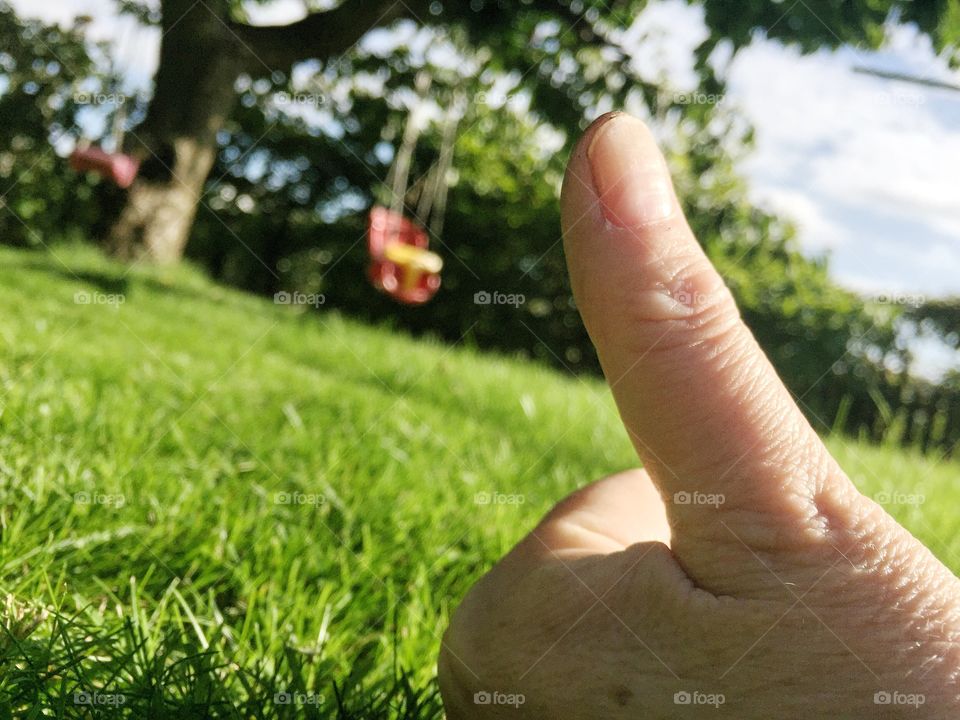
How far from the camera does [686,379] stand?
2.71ft

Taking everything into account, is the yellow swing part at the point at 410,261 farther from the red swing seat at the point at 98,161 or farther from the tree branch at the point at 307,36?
the tree branch at the point at 307,36

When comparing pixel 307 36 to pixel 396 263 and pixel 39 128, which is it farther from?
pixel 39 128

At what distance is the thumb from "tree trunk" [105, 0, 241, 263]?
→ 673 cm

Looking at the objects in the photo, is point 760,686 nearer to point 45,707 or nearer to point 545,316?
point 45,707

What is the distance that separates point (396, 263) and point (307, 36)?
8.65ft

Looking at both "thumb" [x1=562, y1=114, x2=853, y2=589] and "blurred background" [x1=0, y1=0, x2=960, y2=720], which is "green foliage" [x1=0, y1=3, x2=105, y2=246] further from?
"thumb" [x1=562, y1=114, x2=853, y2=589]

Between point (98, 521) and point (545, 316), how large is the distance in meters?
8.97

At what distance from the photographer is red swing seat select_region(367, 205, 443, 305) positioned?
495 cm

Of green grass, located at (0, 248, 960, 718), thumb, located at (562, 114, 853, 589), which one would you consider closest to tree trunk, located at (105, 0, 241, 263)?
green grass, located at (0, 248, 960, 718)

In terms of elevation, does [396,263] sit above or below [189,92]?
below

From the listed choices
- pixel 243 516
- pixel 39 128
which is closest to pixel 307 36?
pixel 39 128

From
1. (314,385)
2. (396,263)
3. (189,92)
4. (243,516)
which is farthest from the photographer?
(189,92)

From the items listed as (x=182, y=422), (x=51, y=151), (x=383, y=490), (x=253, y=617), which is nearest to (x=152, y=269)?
(x=51, y=151)

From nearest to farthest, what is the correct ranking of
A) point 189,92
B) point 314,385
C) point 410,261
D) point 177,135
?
point 314,385 < point 410,261 < point 189,92 < point 177,135
